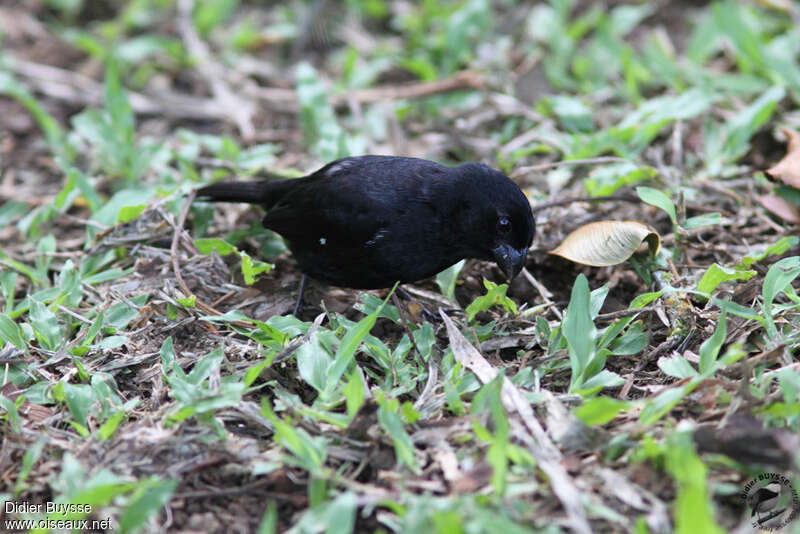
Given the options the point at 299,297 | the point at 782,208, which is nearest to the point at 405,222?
the point at 299,297

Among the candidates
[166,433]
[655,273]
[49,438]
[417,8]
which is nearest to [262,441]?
[166,433]

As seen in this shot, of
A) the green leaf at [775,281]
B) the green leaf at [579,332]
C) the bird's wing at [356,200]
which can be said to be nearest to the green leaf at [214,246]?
the bird's wing at [356,200]

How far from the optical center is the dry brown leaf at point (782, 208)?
4.00m

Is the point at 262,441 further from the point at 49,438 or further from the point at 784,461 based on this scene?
the point at 784,461

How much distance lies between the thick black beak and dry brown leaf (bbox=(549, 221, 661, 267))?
0.96 feet

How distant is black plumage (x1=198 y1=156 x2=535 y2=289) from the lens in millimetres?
3592

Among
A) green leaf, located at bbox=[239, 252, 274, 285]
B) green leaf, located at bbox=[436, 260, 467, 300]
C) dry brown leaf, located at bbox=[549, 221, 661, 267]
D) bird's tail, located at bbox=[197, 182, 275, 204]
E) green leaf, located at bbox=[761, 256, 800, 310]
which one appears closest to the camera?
green leaf, located at bbox=[761, 256, 800, 310]

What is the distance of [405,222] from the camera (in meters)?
3.68

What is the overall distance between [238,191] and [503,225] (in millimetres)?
1585

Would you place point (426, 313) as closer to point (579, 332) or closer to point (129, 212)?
point (579, 332)

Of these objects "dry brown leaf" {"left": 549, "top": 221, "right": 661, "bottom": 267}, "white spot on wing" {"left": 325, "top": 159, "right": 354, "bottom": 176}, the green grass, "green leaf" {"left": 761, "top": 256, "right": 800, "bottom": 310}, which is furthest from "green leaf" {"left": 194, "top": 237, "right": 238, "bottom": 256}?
"green leaf" {"left": 761, "top": 256, "right": 800, "bottom": 310}

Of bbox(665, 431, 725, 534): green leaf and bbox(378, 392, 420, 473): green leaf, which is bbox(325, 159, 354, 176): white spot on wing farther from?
bbox(665, 431, 725, 534): green leaf

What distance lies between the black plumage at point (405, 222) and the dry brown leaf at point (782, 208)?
1467 millimetres

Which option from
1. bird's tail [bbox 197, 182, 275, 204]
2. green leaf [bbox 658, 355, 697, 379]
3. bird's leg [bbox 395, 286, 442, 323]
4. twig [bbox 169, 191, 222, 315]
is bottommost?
bird's leg [bbox 395, 286, 442, 323]
